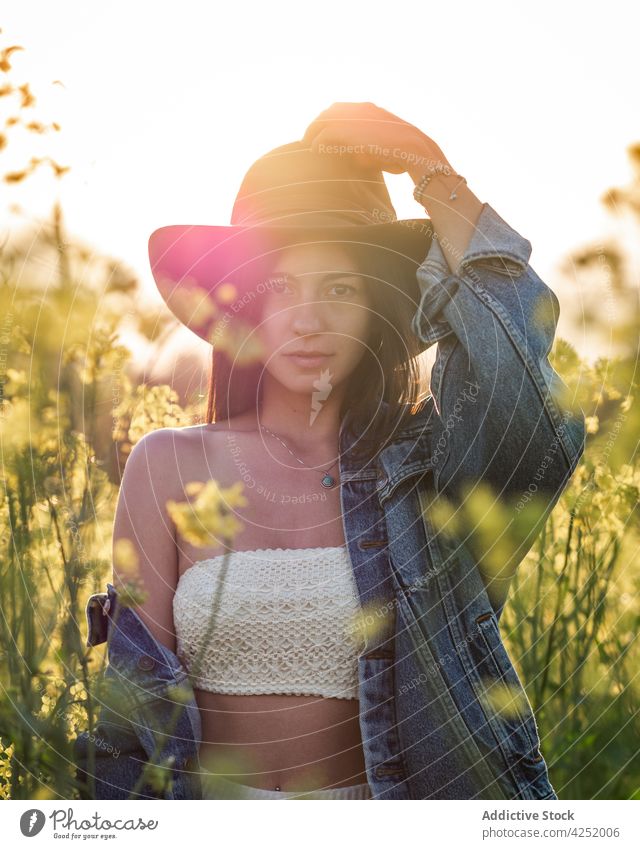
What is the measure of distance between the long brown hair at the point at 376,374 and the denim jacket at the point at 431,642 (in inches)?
4.9

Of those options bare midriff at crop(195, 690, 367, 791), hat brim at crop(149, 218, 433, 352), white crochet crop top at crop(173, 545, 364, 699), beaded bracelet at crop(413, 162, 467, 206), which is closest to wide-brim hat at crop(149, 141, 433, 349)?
hat brim at crop(149, 218, 433, 352)

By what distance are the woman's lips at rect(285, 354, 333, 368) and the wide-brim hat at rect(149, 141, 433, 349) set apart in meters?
0.15

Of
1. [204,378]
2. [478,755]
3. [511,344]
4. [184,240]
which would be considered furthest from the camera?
[204,378]

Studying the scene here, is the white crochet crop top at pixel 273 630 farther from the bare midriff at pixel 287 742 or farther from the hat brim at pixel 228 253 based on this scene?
the hat brim at pixel 228 253

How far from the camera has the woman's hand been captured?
1.22 m

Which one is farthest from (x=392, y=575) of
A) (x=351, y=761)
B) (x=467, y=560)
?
(x=351, y=761)

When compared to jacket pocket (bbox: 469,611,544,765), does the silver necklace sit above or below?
above

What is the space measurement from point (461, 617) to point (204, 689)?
1.22 feet

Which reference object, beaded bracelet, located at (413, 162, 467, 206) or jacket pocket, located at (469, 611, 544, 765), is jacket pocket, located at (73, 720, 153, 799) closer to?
jacket pocket, located at (469, 611, 544, 765)

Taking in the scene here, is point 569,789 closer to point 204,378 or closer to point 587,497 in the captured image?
point 587,497

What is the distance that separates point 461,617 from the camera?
127cm

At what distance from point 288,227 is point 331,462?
0.36 meters

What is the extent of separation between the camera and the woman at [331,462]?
121 cm

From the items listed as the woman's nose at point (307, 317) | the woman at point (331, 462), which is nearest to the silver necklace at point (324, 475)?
the woman at point (331, 462)
